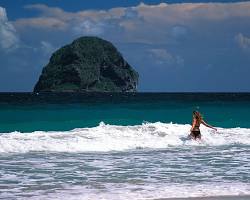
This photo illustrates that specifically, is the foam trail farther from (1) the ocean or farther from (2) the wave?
(2) the wave

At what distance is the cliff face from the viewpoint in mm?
156000

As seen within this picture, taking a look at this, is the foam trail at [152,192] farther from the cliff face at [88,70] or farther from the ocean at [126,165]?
the cliff face at [88,70]

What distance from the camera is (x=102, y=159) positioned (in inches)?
630

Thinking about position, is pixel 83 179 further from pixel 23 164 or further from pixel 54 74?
pixel 54 74

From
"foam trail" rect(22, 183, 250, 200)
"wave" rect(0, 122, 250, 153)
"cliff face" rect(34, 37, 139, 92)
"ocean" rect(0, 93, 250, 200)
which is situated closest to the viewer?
"foam trail" rect(22, 183, 250, 200)

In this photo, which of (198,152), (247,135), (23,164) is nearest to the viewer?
(23,164)

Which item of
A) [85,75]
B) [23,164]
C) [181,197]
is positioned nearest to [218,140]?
[23,164]

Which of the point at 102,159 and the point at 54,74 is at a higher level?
the point at 54,74

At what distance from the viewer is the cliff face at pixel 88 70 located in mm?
156000

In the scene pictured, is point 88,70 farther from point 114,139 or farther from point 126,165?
point 126,165

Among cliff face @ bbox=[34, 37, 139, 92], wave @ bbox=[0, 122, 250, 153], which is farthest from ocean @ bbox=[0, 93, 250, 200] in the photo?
cliff face @ bbox=[34, 37, 139, 92]

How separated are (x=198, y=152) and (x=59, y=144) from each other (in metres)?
5.44

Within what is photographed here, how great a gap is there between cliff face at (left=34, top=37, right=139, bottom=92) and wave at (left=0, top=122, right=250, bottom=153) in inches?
5080

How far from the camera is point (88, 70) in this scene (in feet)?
522
